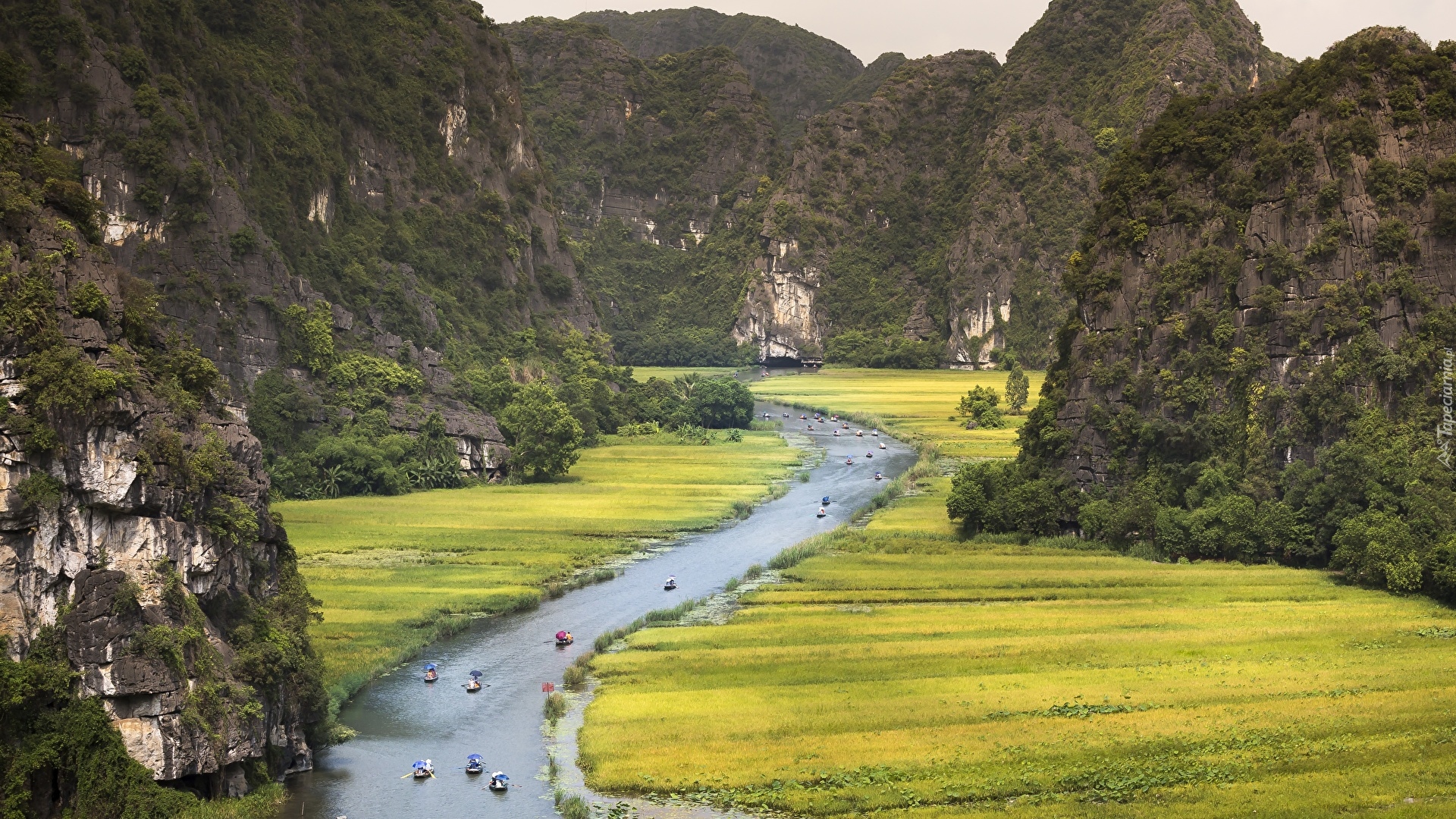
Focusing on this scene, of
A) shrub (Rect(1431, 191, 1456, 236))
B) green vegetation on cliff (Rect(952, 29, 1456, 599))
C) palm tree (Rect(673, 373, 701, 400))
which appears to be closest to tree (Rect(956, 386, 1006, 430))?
palm tree (Rect(673, 373, 701, 400))

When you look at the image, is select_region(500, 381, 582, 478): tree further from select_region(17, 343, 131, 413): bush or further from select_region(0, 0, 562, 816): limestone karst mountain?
select_region(17, 343, 131, 413): bush

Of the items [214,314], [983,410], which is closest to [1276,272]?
[983,410]

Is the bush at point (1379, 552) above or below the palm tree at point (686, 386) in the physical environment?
below

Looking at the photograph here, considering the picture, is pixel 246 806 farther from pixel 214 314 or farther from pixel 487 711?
pixel 214 314

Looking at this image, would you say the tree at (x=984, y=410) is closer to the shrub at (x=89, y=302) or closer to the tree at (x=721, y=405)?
the tree at (x=721, y=405)

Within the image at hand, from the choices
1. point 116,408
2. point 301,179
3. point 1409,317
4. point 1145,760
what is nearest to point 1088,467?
point 1409,317

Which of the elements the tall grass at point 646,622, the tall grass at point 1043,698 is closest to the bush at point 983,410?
the tall grass at point 1043,698

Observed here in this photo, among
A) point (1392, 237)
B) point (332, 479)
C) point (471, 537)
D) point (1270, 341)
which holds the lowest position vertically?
point (471, 537)

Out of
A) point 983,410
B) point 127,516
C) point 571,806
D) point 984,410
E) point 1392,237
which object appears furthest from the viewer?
point 983,410
